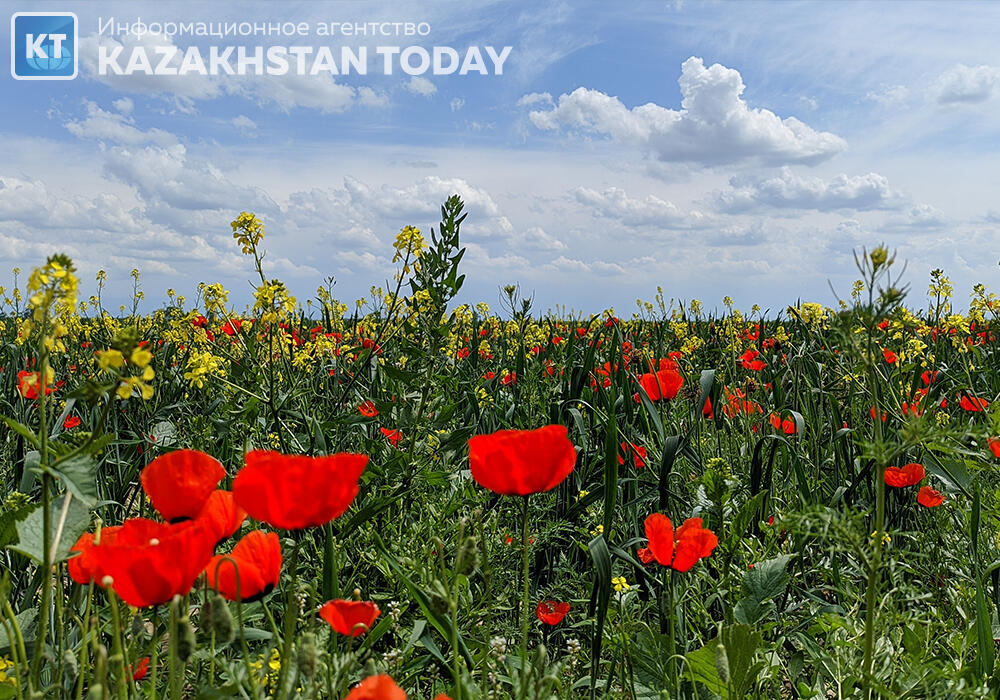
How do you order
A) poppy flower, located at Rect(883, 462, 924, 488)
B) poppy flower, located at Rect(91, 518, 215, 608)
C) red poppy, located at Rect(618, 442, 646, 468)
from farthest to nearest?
red poppy, located at Rect(618, 442, 646, 468) < poppy flower, located at Rect(883, 462, 924, 488) < poppy flower, located at Rect(91, 518, 215, 608)

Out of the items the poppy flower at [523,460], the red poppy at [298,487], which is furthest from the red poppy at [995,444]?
the red poppy at [298,487]

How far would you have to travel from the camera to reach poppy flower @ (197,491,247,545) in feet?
4.19

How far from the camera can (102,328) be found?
5750 mm

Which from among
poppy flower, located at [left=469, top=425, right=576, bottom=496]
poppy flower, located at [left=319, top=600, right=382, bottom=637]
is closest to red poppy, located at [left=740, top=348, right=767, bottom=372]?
poppy flower, located at [left=469, top=425, right=576, bottom=496]

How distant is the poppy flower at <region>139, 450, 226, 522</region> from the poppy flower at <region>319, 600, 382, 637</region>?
27 centimetres

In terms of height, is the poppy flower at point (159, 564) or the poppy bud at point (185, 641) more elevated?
the poppy flower at point (159, 564)

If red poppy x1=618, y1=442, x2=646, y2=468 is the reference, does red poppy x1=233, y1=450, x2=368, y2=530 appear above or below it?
above

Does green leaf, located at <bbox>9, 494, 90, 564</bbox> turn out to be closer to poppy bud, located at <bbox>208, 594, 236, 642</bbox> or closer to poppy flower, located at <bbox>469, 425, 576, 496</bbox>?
poppy bud, located at <bbox>208, 594, 236, 642</bbox>

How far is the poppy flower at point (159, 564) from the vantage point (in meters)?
1.07

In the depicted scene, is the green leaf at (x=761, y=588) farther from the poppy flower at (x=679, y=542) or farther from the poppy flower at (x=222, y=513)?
the poppy flower at (x=222, y=513)

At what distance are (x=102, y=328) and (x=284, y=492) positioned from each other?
5.22 meters

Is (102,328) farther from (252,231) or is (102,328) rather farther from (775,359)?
(775,359)

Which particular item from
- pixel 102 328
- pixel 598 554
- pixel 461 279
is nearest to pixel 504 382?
pixel 461 279

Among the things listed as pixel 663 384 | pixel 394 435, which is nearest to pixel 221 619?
pixel 394 435
